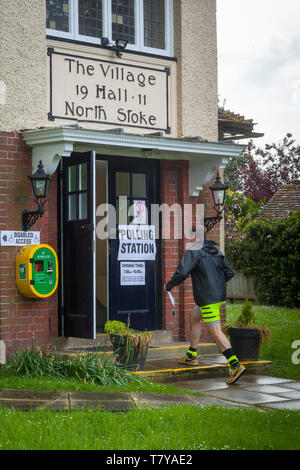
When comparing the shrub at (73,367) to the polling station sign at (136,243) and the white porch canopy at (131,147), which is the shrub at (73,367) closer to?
the polling station sign at (136,243)

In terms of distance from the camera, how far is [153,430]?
609 centimetres

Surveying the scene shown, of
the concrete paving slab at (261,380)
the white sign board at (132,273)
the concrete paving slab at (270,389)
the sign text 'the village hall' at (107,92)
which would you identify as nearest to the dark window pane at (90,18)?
the sign text 'the village hall' at (107,92)

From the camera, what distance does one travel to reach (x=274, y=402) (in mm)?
7934

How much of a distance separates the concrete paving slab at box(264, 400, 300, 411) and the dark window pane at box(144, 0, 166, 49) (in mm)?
5903

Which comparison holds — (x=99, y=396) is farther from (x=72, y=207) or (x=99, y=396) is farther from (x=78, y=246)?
(x=72, y=207)

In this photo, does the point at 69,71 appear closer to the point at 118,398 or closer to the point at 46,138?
the point at 46,138

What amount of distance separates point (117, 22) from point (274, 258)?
38.1 ft

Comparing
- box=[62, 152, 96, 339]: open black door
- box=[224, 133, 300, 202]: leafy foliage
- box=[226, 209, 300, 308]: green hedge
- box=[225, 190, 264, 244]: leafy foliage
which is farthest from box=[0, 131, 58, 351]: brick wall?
box=[224, 133, 300, 202]: leafy foliage

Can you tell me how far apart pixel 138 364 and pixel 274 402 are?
1907 millimetres

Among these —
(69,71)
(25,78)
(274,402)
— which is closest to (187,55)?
(69,71)

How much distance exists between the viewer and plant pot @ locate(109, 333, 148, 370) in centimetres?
906

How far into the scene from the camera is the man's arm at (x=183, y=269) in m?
9.17

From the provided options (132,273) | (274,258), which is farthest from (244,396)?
(274,258)

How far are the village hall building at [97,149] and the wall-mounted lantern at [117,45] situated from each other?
1 cm
